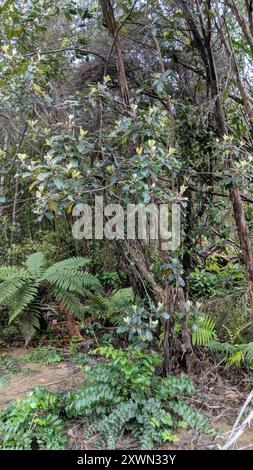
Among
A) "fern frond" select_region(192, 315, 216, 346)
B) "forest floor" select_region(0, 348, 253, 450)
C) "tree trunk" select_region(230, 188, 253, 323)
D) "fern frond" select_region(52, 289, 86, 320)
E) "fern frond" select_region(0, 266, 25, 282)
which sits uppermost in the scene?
"tree trunk" select_region(230, 188, 253, 323)

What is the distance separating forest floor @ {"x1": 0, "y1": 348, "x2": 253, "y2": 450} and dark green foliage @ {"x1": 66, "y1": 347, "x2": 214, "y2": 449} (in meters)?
0.07

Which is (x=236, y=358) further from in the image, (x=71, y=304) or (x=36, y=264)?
(x=36, y=264)

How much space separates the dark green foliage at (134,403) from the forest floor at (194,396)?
7 cm

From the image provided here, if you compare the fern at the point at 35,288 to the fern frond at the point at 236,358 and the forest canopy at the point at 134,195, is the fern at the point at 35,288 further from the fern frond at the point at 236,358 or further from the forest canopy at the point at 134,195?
the fern frond at the point at 236,358

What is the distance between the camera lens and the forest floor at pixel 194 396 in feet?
6.80

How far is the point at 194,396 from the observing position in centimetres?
249

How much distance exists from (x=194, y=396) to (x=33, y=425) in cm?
113

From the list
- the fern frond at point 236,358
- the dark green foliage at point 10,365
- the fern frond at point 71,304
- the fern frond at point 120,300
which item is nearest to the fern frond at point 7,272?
the fern frond at point 71,304

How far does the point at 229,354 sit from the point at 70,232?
2.56m

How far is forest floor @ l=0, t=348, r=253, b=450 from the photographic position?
2072 millimetres

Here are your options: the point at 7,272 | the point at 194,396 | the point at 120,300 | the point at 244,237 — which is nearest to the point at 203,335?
the point at 194,396

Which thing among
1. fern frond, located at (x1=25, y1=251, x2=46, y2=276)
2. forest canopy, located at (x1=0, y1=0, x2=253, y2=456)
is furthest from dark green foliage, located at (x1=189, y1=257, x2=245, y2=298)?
fern frond, located at (x1=25, y1=251, x2=46, y2=276)

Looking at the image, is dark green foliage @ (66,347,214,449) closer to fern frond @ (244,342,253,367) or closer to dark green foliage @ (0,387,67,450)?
dark green foliage @ (0,387,67,450)

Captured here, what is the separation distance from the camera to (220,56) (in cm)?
311
